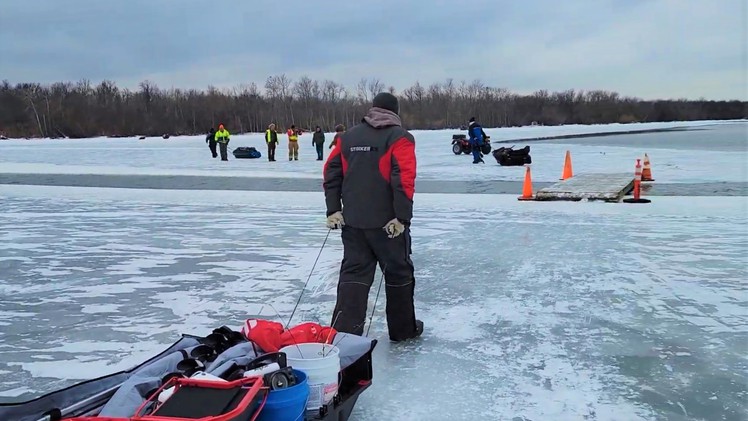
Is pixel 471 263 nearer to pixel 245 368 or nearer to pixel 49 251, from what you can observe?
pixel 245 368

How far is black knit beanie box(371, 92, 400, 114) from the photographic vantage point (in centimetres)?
410

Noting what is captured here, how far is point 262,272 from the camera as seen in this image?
6.43 m

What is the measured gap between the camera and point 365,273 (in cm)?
416

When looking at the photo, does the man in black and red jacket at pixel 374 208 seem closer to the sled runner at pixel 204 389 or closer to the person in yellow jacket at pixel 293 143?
the sled runner at pixel 204 389

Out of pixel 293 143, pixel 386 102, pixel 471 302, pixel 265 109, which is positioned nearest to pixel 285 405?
pixel 386 102

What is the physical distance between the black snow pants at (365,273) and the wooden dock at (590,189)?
8483 millimetres

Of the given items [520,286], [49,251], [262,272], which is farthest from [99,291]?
[520,286]

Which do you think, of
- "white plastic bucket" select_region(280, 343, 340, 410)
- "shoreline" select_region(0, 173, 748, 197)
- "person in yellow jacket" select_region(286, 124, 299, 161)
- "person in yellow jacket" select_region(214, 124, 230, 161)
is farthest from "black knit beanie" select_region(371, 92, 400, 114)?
"person in yellow jacket" select_region(214, 124, 230, 161)

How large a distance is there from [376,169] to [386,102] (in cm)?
47

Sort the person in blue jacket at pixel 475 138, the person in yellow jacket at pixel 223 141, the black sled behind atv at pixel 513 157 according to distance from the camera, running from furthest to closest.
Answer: the person in yellow jacket at pixel 223 141, the person in blue jacket at pixel 475 138, the black sled behind atv at pixel 513 157

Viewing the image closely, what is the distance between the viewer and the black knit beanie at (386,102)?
4102mm

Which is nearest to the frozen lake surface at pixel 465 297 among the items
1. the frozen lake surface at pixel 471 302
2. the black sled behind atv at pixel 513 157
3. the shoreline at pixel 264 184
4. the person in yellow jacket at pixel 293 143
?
the frozen lake surface at pixel 471 302

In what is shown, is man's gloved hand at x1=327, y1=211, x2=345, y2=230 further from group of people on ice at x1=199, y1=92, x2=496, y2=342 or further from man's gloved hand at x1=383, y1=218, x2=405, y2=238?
man's gloved hand at x1=383, y1=218, x2=405, y2=238

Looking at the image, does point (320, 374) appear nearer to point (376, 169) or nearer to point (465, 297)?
point (376, 169)
